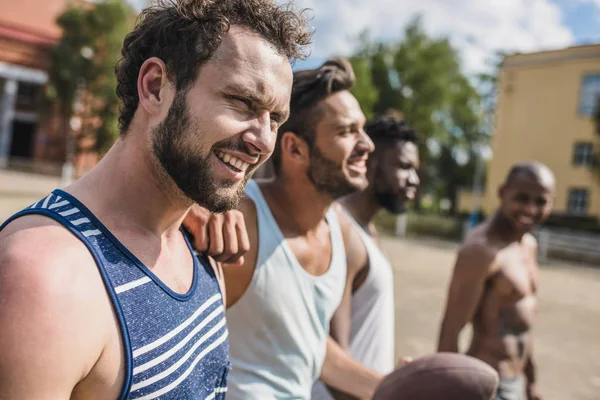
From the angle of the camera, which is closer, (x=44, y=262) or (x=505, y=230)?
(x=44, y=262)

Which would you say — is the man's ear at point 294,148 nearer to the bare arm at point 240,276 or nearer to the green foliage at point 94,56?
the bare arm at point 240,276

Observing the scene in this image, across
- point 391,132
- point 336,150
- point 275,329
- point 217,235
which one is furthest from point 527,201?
point 217,235

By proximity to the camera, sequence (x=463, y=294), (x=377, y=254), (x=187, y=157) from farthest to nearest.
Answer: (x=463, y=294) < (x=377, y=254) < (x=187, y=157)

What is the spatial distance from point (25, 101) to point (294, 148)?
31677 millimetres

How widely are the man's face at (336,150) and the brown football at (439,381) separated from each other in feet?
2.51

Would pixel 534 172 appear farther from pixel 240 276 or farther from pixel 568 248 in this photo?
pixel 568 248

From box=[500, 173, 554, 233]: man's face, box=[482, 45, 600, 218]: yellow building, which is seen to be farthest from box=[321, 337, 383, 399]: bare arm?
box=[482, 45, 600, 218]: yellow building

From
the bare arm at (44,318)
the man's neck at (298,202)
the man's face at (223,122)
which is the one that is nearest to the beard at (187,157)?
the man's face at (223,122)

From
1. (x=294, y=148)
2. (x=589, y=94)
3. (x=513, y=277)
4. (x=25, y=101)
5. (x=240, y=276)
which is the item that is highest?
(x=589, y=94)

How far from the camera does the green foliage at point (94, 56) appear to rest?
2375 cm

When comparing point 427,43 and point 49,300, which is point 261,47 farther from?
point 427,43

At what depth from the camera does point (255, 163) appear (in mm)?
1291

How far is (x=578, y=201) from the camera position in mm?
24672

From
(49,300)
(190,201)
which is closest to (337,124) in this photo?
(190,201)
